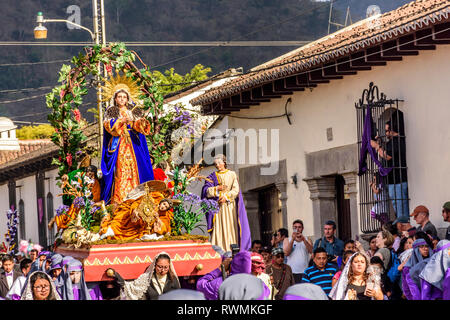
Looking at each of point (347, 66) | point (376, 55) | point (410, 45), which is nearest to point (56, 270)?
point (410, 45)

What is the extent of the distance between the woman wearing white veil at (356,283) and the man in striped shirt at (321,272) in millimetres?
1679

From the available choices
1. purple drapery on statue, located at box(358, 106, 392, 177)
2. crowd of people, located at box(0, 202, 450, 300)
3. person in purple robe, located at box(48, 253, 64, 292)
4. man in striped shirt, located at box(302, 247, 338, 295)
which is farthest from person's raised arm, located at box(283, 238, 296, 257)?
person in purple robe, located at box(48, 253, 64, 292)

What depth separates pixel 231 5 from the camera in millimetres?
78375

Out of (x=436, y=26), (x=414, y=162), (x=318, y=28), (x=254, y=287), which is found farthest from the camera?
(x=318, y=28)

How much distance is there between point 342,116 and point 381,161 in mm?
1890

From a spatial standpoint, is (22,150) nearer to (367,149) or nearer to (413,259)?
(367,149)

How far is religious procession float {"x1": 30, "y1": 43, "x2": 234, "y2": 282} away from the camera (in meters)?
13.0

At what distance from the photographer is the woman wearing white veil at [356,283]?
10.7 meters

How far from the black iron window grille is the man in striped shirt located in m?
4.06

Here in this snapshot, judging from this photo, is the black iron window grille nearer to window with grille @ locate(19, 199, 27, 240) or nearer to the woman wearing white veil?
the woman wearing white veil

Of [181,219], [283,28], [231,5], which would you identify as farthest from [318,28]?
[181,219]

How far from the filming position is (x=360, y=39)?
56.7 feet
